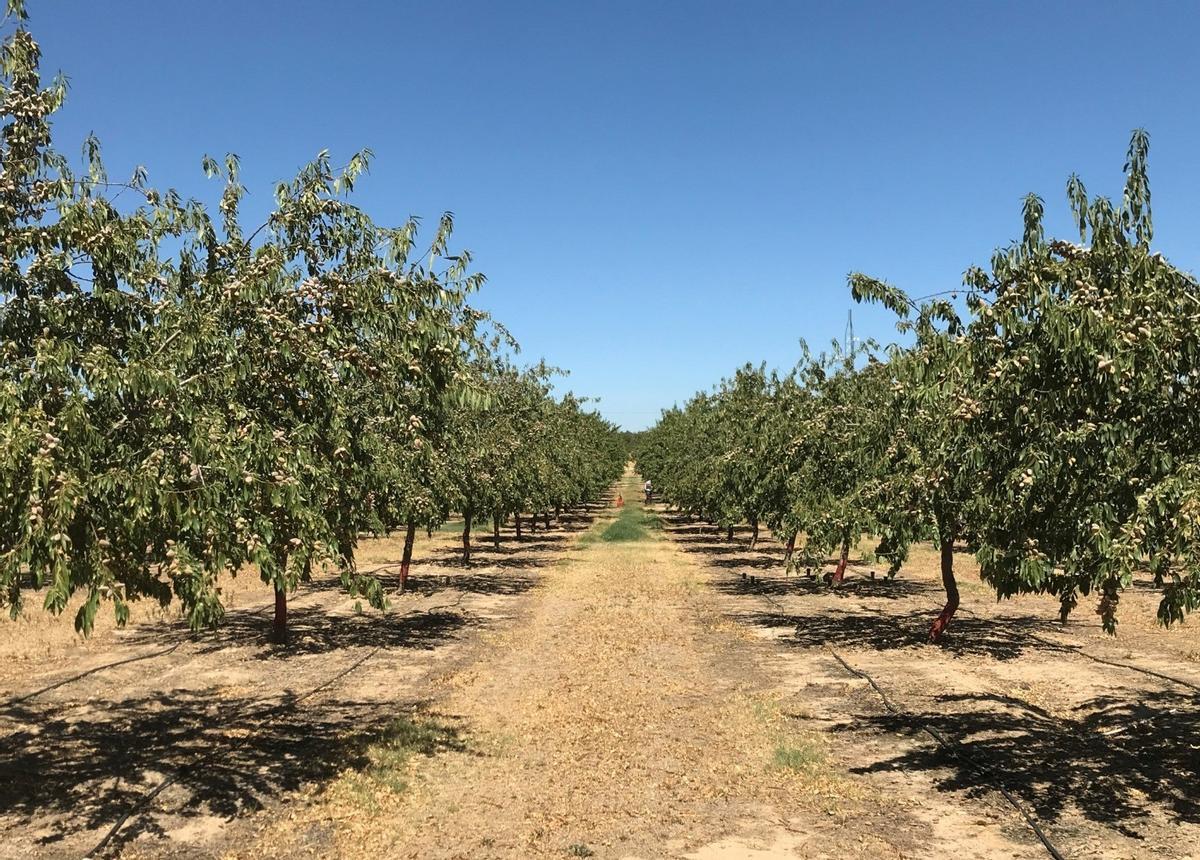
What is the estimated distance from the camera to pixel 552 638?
64.9 ft

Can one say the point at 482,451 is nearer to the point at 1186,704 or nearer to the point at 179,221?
the point at 179,221

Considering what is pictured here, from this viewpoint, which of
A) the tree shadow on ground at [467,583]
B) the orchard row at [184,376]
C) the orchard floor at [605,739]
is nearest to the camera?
the orchard row at [184,376]

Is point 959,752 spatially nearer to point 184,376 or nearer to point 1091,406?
point 1091,406

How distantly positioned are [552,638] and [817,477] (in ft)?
27.5

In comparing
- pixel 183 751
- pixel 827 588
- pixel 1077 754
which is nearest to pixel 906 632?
pixel 827 588

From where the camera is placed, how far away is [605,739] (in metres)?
11.9

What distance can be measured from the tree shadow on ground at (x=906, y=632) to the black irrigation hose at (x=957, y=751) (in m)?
2.35

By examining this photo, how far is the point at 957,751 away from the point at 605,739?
469cm

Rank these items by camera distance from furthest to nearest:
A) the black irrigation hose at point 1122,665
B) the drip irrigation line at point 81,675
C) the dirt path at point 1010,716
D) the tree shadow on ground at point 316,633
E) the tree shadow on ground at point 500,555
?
1. the tree shadow on ground at point 500,555
2. the tree shadow on ground at point 316,633
3. the black irrigation hose at point 1122,665
4. the drip irrigation line at point 81,675
5. the dirt path at point 1010,716

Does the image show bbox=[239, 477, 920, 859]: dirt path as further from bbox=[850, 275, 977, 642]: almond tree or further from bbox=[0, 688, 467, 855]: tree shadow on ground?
bbox=[850, 275, 977, 642]: almond tree

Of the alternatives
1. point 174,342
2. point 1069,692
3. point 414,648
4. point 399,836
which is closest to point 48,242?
point 174,342

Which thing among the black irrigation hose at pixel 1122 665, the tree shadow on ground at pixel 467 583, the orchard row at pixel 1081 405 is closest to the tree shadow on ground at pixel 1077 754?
the black irrigation hose at pixel 1122 665

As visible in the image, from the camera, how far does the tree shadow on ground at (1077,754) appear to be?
367 inches

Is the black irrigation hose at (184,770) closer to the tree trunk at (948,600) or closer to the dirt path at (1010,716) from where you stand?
the dirt path at (1010,716)
